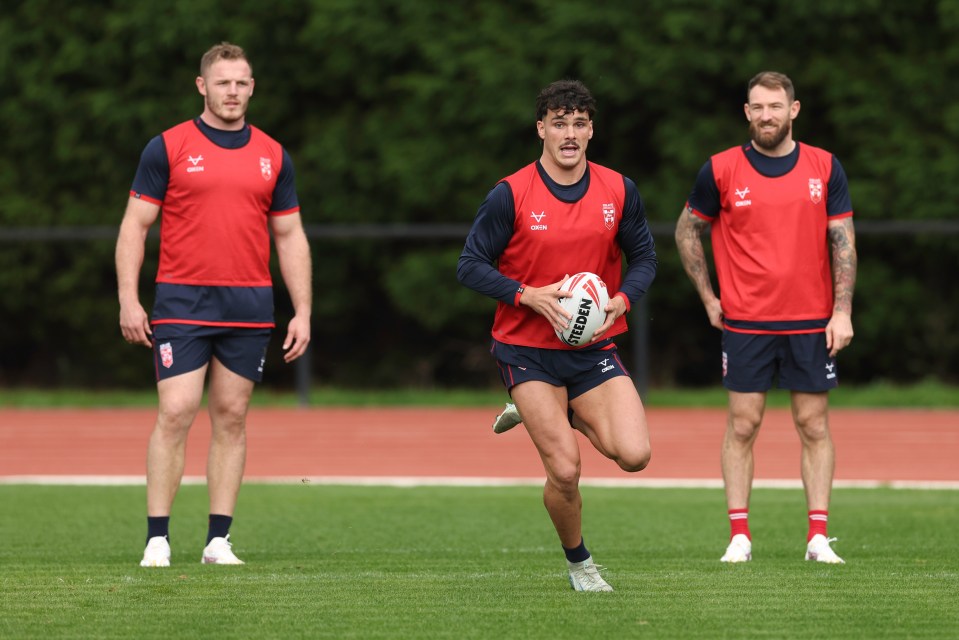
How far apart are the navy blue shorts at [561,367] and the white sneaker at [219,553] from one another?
170 centimetres

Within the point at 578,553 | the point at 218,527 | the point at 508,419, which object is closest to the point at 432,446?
the point at 218,527

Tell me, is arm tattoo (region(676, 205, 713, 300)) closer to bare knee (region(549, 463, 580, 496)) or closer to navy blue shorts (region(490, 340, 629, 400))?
navy blue shorts (region(490, 340, 629, 400))

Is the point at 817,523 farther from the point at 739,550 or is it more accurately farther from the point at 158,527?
the point at 158,527

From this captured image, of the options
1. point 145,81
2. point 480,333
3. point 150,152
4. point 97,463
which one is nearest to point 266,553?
point 150,152

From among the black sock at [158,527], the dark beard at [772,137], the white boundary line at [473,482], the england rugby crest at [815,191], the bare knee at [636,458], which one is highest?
the dark beard at [772,137]

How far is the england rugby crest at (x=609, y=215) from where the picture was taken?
6191 millimetres

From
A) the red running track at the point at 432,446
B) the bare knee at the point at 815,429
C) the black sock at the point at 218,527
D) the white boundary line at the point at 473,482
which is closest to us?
the black sock at the point at 218,527

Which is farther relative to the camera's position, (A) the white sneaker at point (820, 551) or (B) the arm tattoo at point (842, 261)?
(B) the arm tattoo at point (842, 261)

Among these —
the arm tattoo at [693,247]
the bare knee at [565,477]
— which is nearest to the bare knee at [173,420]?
the bare knee at [565,477]

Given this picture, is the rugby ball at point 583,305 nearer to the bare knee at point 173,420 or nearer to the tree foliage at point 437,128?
the bare knee at point 173,420

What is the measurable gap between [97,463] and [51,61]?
926cm

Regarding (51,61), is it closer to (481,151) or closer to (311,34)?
(311,34)

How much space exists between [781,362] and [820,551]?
0.93 m

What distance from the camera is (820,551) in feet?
23.1
